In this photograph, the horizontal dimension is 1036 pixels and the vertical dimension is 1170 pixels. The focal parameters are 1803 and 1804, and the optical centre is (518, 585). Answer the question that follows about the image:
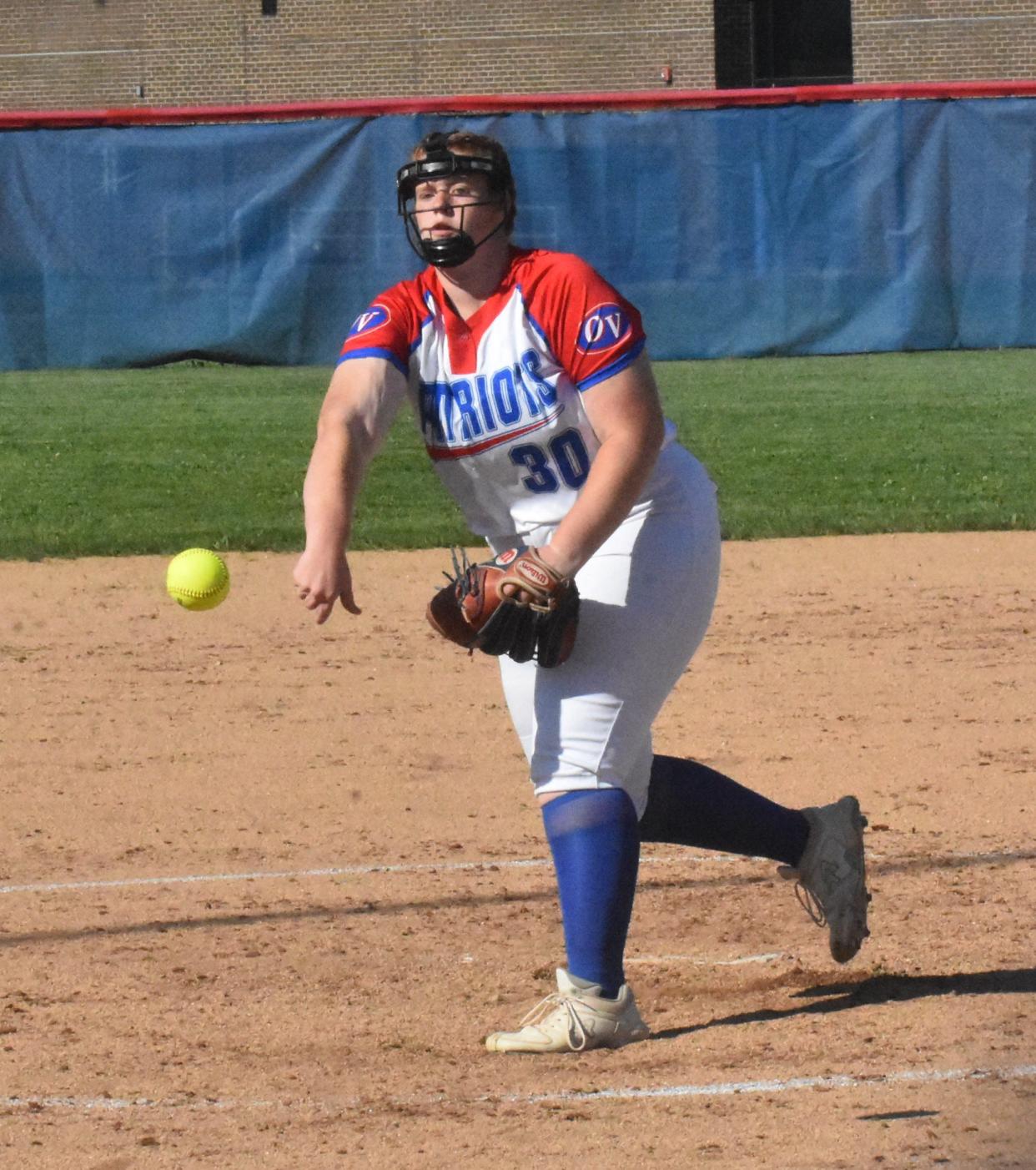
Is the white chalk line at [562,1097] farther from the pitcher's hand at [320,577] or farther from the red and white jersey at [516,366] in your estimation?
the red and white jersey at [516,366]

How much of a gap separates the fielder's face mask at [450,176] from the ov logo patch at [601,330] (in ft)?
0.81

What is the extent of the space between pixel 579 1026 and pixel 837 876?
69 centimetres

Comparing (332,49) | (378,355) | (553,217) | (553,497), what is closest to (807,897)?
(553,497)

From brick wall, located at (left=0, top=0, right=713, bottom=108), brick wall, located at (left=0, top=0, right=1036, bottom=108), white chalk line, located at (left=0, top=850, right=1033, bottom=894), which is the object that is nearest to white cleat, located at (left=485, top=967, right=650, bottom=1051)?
white chalk line, located at (left=0, top=850, right=1033, bottom=894)

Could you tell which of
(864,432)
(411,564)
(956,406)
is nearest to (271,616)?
(411,564)

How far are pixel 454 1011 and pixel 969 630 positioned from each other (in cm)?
377

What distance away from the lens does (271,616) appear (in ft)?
23.4

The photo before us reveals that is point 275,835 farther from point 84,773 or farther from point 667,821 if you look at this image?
point 667,821

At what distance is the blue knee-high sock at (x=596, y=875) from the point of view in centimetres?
311

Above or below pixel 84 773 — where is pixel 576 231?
above

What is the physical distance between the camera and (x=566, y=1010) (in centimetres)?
314

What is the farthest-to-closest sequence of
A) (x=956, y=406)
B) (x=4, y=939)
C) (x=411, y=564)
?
(x=956, y=406) → (x=411, y=564) → (x=4, y=939)

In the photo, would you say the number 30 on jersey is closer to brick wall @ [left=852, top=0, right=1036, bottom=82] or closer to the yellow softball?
the yellow softball

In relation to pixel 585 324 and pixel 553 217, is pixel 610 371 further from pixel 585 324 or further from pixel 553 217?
pixel 553 217
